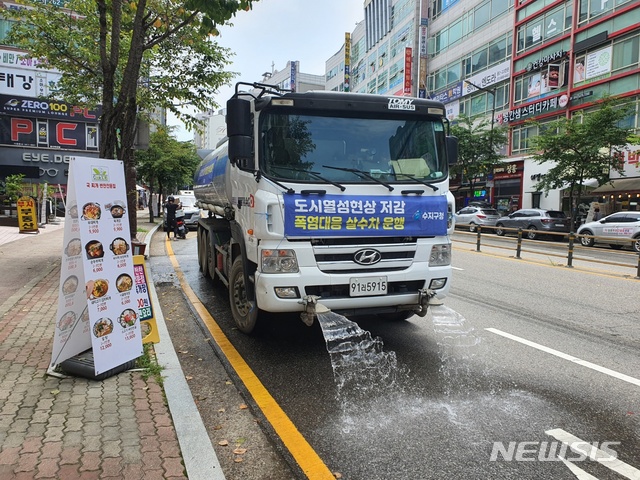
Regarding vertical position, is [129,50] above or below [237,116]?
above

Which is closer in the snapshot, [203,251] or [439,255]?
[439,255]

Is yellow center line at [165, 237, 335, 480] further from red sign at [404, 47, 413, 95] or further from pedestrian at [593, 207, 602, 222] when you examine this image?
red sign at [404, 47, 413, 95]

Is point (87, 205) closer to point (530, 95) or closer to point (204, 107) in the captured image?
point (204, 107)

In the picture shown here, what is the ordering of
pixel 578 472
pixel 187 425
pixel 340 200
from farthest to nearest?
1. pixel 340 200
2. pixel 187 425
3. pixel 578 472

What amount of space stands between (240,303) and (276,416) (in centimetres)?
238

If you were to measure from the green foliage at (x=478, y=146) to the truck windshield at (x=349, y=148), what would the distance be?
29.6m

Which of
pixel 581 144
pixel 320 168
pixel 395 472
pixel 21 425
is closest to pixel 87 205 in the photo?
pixel 21 425

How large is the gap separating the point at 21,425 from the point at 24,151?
37566 millimetres

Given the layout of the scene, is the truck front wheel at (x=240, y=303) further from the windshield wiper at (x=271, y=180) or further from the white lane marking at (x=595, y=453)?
the white lane marking at (x=595, y=453)

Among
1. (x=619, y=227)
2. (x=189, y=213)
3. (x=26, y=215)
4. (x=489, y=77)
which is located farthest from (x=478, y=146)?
(x=26, y=215)

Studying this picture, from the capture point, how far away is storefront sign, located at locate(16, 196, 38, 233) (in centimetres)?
1783

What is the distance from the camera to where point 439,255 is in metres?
5.39

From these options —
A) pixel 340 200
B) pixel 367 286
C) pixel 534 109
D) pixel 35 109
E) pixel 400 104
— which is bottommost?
pixel 367 286

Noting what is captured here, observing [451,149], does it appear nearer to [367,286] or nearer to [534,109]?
[367,286]
